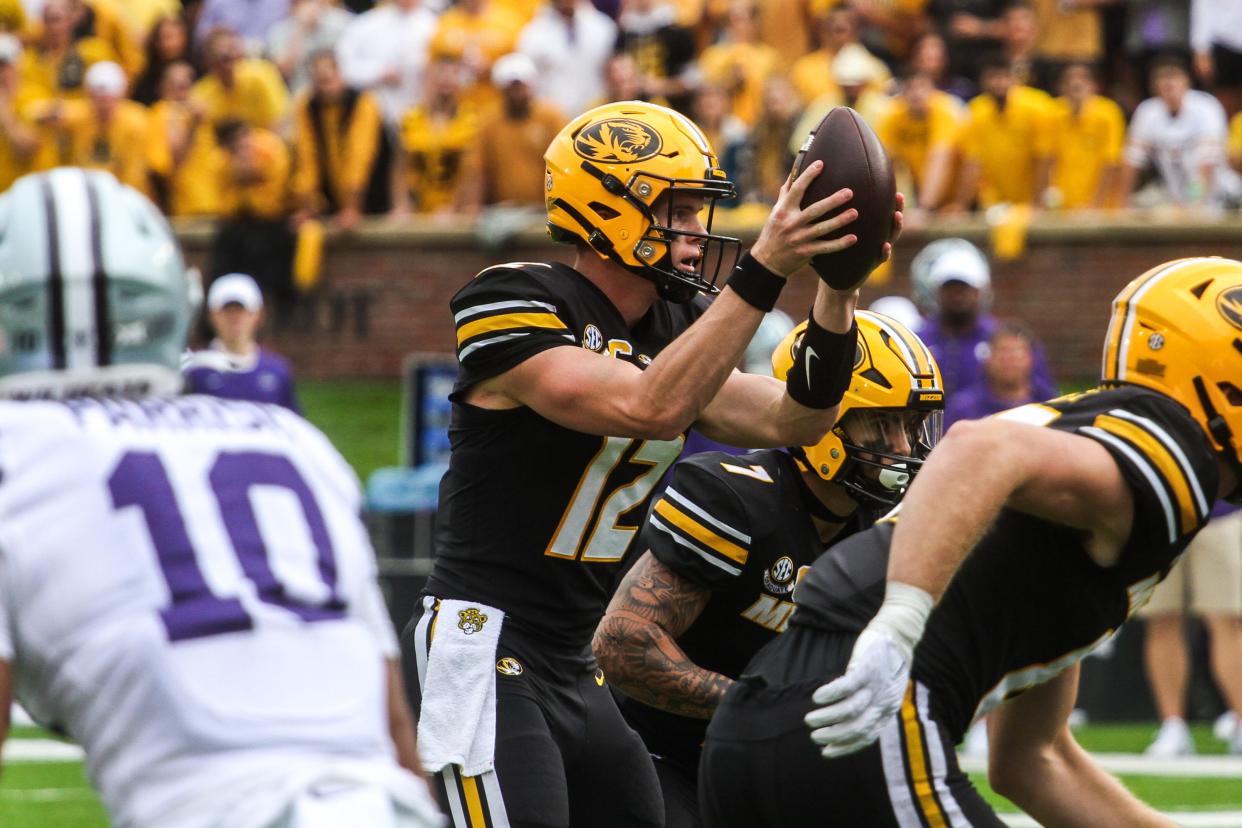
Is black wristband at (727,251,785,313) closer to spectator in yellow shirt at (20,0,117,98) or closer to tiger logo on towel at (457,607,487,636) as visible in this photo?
tiger logo on towel at (457,607,487,636)

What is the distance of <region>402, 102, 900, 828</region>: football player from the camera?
143 inches

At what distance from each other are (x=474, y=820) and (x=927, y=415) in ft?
4.50

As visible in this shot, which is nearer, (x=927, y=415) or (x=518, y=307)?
(x=518, y=307)

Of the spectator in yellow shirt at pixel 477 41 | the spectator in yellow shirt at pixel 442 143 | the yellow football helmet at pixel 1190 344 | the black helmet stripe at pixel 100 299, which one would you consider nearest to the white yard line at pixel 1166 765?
the yellow football helmet at pixel 1190 344

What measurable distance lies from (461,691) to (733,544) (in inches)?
26.0

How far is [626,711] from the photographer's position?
4.48 metres

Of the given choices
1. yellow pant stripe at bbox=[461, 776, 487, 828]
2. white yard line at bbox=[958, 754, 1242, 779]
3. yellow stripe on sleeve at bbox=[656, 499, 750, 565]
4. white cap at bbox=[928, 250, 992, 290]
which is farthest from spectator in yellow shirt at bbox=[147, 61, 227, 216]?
yellow pant stripe at bbox=[461, 776, 487, 828]

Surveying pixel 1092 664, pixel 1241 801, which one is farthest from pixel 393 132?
pixel 1241 801

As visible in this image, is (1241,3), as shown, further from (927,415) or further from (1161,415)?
(1161,415)

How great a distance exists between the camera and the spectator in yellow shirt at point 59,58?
45.9 feet

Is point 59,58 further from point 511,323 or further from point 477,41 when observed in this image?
point 511,323

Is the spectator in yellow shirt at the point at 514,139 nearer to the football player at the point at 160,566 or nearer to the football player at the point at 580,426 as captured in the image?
the football player at the point at 580,426

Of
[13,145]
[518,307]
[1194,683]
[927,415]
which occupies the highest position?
[518,307]

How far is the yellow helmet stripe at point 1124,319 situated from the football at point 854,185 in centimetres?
54
